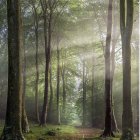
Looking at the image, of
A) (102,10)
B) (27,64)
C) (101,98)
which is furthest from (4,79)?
(102,10)

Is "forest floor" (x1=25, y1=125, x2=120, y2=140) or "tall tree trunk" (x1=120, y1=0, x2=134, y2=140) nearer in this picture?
"tall tree trunk" (x1=120, y1=0, x2=134, y2=140)

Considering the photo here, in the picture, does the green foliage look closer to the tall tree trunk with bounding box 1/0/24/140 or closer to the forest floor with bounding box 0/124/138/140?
the forest floor with bounding box 0/124/138/140

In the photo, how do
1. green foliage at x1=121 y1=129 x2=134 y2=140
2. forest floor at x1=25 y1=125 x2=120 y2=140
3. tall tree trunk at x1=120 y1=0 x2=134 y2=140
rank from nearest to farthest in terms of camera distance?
green foliage at x1=121 y1=129 x2=134 y2=140 → tall tree trunk at x1=120 y1=0 x2=134 y2=140 → forest floor at x1=25 y1=125 x2=120 y2=140

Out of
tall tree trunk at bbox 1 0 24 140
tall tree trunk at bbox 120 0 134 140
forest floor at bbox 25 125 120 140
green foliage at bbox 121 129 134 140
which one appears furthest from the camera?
forest floor at bbox 25 125 120 140

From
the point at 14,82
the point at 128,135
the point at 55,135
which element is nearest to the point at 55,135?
the point at 55,135

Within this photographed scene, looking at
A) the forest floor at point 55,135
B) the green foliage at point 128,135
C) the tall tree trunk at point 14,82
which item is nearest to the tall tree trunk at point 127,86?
the green foliage at point 128,135

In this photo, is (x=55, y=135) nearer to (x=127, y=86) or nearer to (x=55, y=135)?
(x=55, y=135)

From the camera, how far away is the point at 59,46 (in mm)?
42875

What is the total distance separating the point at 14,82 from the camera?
12938 millimetres

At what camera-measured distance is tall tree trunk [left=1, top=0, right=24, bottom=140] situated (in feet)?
41.5

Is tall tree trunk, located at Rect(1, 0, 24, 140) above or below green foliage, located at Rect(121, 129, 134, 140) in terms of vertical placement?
above

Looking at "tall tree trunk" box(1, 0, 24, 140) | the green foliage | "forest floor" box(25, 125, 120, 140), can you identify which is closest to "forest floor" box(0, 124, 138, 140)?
"forest floor" box(25, 125, 120, 140)

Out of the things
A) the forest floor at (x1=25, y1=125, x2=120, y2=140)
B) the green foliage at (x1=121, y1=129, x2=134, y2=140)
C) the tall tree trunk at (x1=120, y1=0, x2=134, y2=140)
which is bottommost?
the forest floor at (x1=25, y1=125, x2=120, y2=140)

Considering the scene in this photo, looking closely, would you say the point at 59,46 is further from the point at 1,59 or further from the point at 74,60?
the point at 1,59
